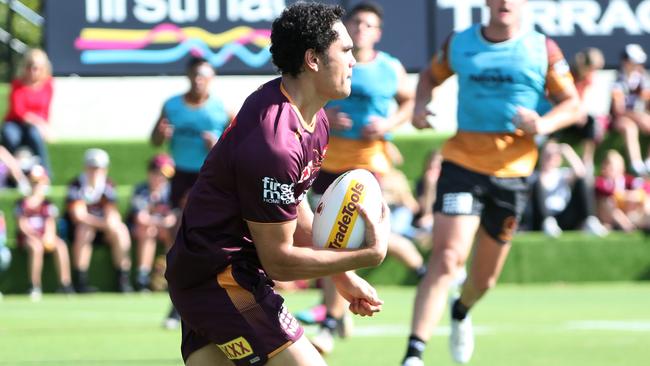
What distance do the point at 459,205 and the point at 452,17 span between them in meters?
10.9

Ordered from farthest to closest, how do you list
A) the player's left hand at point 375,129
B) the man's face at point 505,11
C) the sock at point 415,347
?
the player's left hand at point 375,129
the man's face at point 505,11
the sock at point 415,347

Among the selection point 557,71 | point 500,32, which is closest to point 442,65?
point 500,32

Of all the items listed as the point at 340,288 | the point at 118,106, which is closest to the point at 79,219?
the point at 118,106

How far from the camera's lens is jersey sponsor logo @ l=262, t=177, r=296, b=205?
5.04 m

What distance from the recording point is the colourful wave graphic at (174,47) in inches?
733

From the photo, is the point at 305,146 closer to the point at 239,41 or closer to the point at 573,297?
the point at 573,297

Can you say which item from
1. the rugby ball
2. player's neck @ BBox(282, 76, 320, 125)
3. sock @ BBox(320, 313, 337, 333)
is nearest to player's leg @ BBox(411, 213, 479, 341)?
sock @ BBox(320, 313, 337, 333)

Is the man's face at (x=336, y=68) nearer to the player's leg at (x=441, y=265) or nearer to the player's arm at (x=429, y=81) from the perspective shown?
the player's leg at (x=441, y=265)

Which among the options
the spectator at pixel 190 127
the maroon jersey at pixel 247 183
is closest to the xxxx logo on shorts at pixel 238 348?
the maroon jersey at pixel 247 183

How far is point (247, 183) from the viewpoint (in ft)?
16.6

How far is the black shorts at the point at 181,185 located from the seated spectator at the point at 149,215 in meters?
4.47

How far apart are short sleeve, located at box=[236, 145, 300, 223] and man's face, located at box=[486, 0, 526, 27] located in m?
3.65

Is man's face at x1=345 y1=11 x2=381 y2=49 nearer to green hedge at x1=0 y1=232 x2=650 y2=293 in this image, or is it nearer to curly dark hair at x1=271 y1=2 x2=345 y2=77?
curly dark hair at x1=271 y1=2 x2=345 y2=77

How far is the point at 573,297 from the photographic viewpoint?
15.1 m
